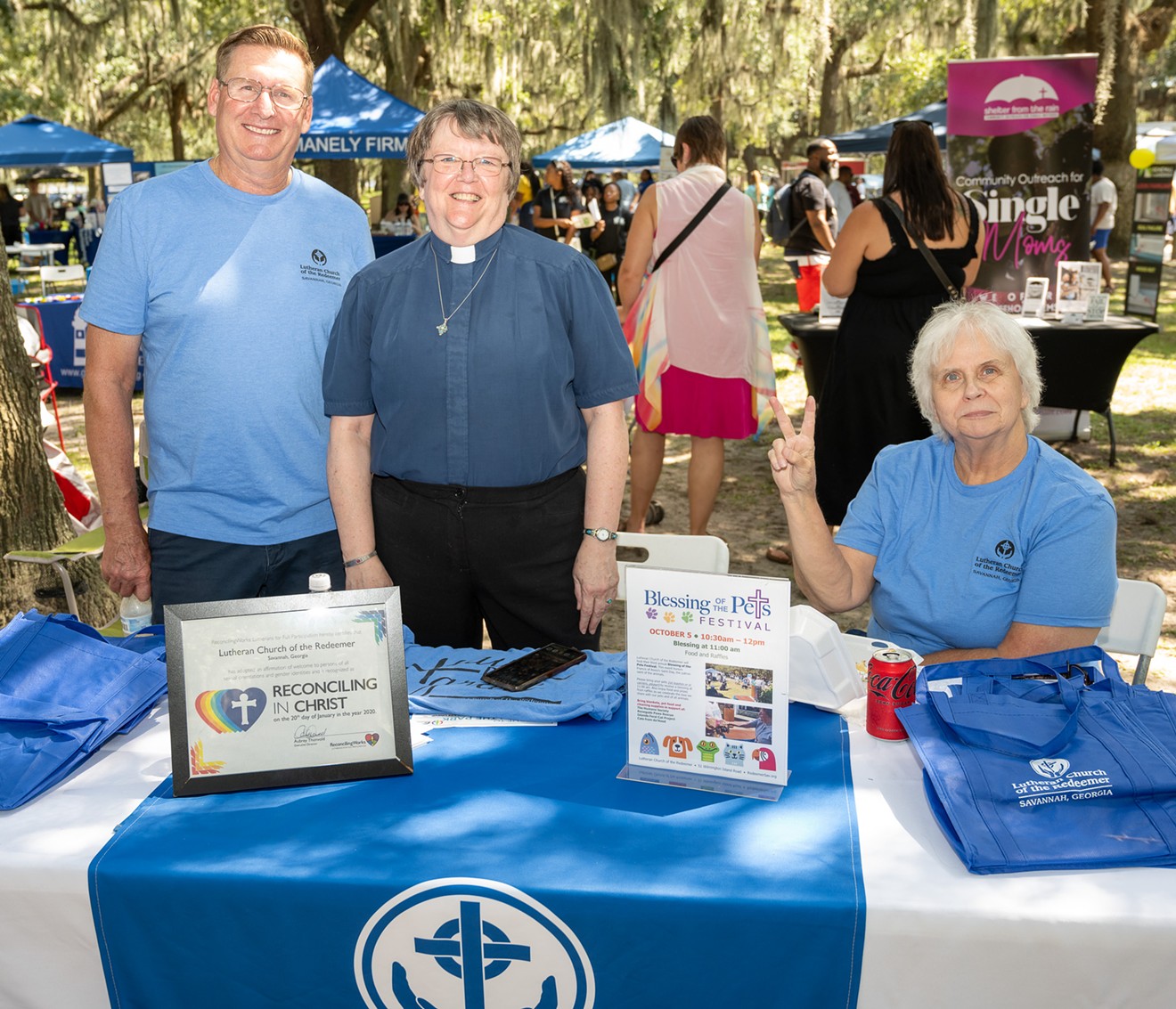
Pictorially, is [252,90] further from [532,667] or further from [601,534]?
[532,667]

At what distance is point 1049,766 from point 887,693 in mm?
257

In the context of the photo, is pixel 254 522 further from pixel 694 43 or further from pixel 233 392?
pixel 694 43

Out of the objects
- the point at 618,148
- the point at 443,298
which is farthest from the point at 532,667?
the point at 618,148

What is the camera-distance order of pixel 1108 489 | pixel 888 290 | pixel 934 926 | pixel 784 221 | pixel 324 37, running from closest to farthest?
pixel 934 926 < pixel 888 290 < pixel 1108 489 < pixel 324 37 < pixel 784 221

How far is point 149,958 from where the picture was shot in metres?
1.41

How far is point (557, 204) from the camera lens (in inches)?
549

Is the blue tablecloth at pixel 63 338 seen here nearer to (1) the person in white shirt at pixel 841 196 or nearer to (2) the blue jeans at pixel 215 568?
(2) the blue jeans at pixel 215 568

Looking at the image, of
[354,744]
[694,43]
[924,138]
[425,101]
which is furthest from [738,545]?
[694,43]

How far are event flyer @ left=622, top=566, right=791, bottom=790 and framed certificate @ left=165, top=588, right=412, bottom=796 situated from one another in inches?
13.4

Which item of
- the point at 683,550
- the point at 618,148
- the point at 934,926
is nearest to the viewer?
the point at 934,926

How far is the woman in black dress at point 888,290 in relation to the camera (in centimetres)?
400

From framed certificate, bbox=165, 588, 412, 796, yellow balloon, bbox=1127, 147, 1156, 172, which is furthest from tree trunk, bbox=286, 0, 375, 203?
framed certificate, bbox=165, 588, 412, 796

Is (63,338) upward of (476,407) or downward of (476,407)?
downward

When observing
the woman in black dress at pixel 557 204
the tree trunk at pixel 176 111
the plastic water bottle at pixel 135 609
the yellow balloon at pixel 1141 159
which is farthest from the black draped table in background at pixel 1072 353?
the tree trunk at pixel 176 111
